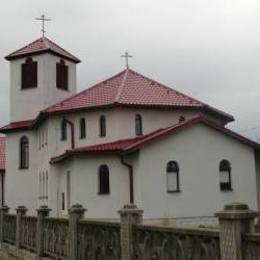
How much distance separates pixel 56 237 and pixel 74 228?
5.31 feet

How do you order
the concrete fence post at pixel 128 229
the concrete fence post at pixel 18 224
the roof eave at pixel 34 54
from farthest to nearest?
the roof eave at pixel 34 54 < the concrete fence post at pixel 18 224 < the concrete fence post at pixel 128 229

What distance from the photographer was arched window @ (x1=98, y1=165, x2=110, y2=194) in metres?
22.8

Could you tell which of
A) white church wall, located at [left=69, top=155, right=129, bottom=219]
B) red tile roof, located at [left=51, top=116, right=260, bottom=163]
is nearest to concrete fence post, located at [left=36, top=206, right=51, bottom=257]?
red tile roof, located at [left=51, top=116, right=260, bottom=163]

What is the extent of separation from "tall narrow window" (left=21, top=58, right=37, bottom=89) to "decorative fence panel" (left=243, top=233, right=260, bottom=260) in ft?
88.2

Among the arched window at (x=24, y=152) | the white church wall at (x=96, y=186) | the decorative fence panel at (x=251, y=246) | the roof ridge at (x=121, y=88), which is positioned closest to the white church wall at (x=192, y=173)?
the white church wall at (x=96, y=186)

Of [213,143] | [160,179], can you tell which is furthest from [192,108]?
[160,179]

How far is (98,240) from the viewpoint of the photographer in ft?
32.7

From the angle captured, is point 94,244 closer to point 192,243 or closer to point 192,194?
point 192,243

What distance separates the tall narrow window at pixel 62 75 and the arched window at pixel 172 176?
1256cm

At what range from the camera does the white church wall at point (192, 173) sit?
2088 cm

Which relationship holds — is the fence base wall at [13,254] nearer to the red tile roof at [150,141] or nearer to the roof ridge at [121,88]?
the red tile roof at [150,141]

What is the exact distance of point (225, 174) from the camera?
72.6 feet

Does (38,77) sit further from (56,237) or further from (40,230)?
(56,237)

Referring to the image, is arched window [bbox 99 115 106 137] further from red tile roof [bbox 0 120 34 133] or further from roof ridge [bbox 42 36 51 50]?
roof ridge [bbox 42 36 51 50]
